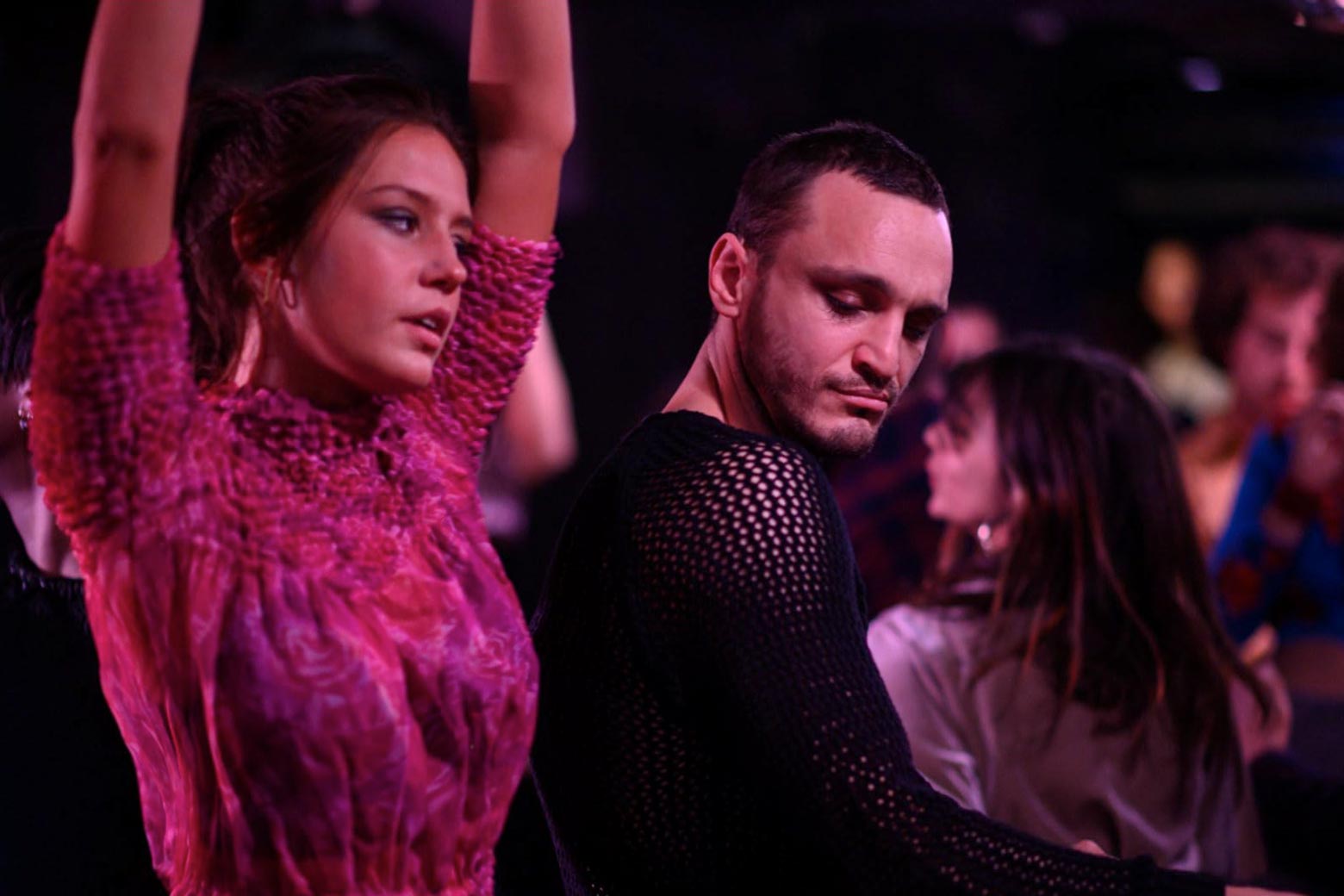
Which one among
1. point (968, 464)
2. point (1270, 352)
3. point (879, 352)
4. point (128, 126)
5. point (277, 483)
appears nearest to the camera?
point (128, 126)

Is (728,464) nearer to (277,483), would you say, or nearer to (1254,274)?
(277,483)

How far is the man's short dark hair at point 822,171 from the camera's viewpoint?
1.32 metres

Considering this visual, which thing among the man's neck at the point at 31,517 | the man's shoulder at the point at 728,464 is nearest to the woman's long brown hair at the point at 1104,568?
the man's shoulder at the point at 728,464

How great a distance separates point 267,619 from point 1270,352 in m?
3.34

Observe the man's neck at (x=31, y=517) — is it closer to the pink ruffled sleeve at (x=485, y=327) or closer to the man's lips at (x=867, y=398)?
the pink ruffled sleeve at (x=485, y=327)

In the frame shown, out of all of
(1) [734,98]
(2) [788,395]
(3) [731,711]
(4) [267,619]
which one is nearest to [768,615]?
(3) [731,711]

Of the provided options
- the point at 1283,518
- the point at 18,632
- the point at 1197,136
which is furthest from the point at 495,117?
the point at 1197,136

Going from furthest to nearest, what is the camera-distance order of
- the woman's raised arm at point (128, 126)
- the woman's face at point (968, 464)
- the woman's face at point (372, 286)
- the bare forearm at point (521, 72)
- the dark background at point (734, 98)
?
the dark background at point (734, 98) < the woman's face at point (968, 464) < the bare forearm at point (521, 72) < the woman's face at point (372, 286) < the woman's raised arm at point (128, 126)

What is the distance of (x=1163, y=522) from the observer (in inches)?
86.8

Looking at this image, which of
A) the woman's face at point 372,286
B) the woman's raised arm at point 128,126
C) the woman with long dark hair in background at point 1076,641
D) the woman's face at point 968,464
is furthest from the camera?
the woman's face at point 968,464

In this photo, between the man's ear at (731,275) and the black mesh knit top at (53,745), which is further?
the black mesh knit top at (53,745)

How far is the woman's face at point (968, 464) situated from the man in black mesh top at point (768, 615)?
0.93 metres

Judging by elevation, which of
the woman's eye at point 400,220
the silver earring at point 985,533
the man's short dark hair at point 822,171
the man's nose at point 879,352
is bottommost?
the silver earring at point 985,533

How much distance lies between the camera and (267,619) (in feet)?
3.50
